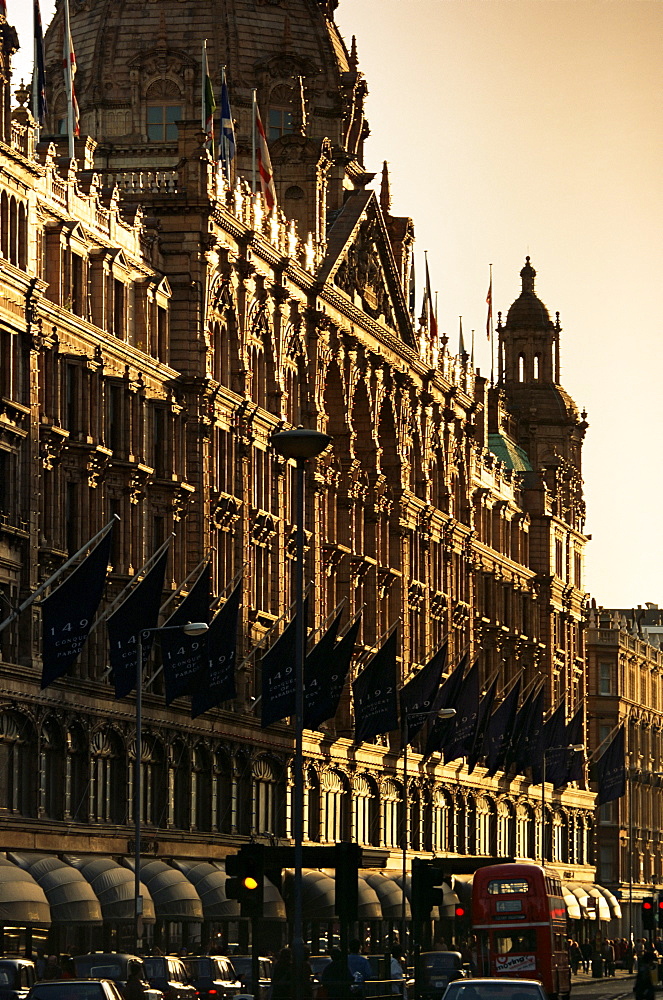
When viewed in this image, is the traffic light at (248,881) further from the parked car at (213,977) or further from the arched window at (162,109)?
the arched window at (162,109)

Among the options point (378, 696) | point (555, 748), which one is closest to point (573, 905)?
point (555, 748)

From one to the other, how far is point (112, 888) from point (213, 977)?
9.82 metres

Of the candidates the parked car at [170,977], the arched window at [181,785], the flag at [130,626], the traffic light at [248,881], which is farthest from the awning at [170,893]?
the traffic light at [248,881]

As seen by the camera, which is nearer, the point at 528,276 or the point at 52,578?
the point at 52,578

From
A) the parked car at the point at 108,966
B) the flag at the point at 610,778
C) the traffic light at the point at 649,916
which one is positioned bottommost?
the parked car at the point at 108,966

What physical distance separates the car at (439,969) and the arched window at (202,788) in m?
16.7

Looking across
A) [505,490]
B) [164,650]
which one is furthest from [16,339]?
[505,490]

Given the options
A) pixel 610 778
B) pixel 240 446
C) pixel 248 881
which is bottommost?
pixel 248 881

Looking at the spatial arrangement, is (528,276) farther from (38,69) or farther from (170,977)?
(170,977)

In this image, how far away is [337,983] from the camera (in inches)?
2079

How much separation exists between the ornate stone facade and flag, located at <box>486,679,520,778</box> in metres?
4.98

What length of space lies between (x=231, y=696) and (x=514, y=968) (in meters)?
13.7

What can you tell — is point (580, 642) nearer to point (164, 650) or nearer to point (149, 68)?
point (149, 68)

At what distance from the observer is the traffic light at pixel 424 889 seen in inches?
2281
